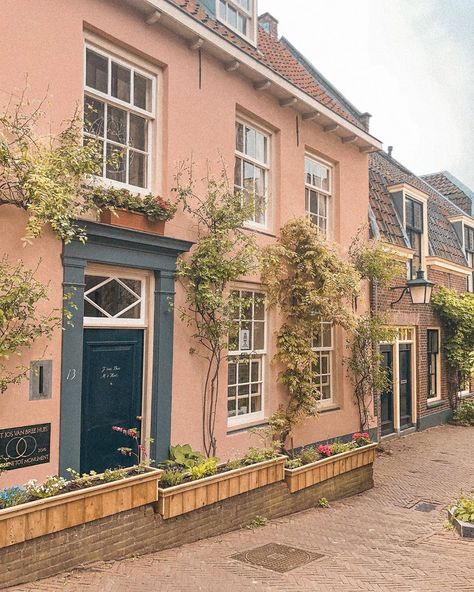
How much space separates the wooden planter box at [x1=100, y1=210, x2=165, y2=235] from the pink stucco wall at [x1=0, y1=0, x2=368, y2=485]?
1.36ft

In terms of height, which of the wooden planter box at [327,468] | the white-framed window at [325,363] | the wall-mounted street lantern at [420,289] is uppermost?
the wall-mounted street lantern at [420,289]

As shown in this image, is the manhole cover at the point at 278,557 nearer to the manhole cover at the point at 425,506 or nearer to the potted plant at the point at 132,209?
the manhole cover at the point at 425,506

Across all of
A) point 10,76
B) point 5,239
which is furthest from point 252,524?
point 10,76

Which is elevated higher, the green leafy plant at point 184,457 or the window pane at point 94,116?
the window pane at point 94,116

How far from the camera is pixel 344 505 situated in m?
8.80

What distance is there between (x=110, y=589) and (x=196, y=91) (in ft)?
21.7

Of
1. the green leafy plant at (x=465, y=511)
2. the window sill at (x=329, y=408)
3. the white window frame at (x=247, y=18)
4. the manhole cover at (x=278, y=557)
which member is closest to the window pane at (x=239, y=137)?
the white window frame at (x=247, y=18)

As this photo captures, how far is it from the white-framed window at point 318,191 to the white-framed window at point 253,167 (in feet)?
4.15

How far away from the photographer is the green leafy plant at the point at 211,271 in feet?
25.9

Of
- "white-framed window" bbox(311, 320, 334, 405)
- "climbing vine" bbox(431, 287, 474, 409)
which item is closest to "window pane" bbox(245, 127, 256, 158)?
"white-framed window" bbox(311, 320, 334, 405)

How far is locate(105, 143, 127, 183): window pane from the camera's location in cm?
709

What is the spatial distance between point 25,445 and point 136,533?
152 centimetres

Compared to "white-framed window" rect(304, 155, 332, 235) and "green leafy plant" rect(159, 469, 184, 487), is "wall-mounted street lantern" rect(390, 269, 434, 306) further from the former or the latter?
"green leafy plant" rect(159, 469, 184, 487)

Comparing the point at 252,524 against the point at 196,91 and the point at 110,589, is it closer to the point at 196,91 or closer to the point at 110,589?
the point at 110,589
